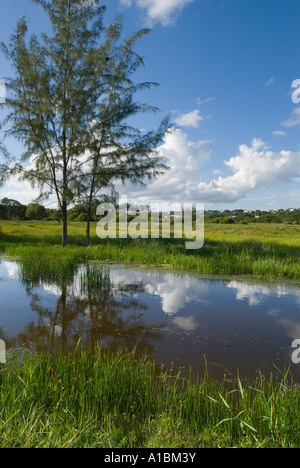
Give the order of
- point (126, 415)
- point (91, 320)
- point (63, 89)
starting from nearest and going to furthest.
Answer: point (126, 415) → point (91, 320) → point (63, 89)

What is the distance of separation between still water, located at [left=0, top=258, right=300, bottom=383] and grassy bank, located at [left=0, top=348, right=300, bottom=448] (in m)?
A: 0.96

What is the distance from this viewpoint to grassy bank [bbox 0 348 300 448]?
2.30 m

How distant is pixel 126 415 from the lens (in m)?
2.69

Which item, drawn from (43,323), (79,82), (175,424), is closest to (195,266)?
(43,323)

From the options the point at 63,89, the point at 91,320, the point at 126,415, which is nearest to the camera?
the point at 126,415

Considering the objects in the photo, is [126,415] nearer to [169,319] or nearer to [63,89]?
[169,319]

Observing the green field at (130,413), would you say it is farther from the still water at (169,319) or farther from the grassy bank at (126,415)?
the still water at (169,319)

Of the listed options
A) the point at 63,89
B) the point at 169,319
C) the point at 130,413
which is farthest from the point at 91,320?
the point at 63,89

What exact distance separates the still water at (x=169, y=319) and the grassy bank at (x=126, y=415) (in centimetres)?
96

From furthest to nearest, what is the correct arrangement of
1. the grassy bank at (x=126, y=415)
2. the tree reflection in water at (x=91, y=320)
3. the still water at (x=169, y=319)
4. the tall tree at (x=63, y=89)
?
the tall tree at (x=63, y=89) < the tree reflection in water at (x=91, y=320) < the still water at (x=169, y=319) < the grassy bank at (x=126, y=415)

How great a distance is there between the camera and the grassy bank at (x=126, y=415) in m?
2.30

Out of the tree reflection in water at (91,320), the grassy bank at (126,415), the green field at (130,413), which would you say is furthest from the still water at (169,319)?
the grassy bank at (126,415)

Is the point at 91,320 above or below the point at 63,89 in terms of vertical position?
below

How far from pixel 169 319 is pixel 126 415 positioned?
3.00 meters
